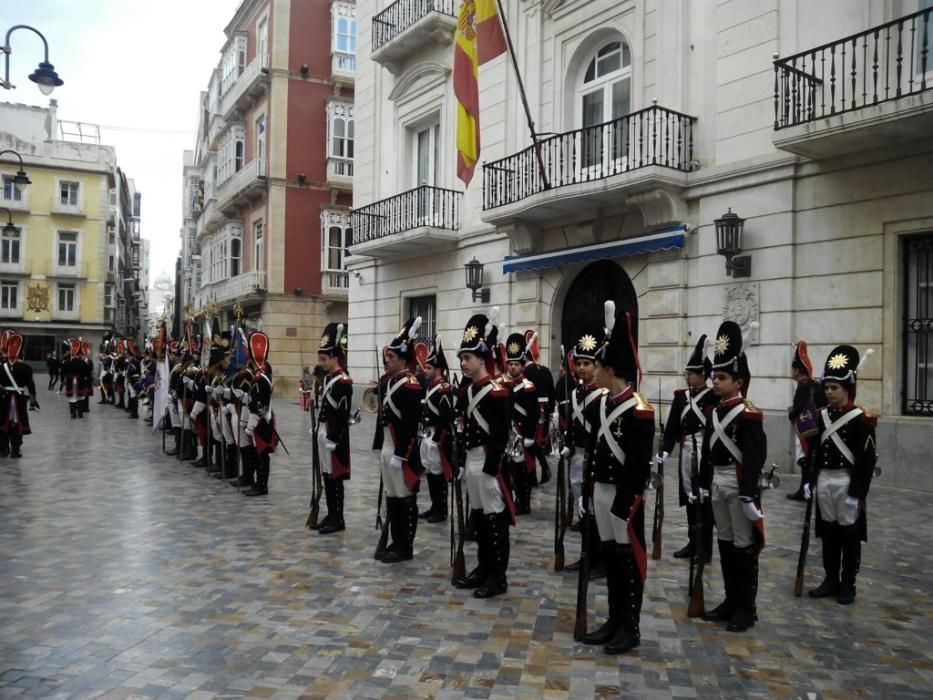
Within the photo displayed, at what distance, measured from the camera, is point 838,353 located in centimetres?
651

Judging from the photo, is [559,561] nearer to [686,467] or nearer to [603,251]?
[686,467]

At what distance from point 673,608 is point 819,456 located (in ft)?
5.59

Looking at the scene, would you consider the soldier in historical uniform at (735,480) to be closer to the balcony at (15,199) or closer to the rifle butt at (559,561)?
the rifle butt at (559,561)

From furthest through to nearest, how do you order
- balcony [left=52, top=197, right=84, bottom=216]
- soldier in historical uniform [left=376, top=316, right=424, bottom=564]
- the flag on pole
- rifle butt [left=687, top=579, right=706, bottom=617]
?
balcony [left=52, top=197, right=84, bottom=216], the flag on pole, soldier in historical uniform [left=376, top=316, right=424, bottom=564], rifle butt [left=687, top=579, right=706, bottom=617]

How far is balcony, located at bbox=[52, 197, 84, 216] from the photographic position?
5181 centimetres

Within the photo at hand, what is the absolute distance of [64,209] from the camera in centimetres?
5194

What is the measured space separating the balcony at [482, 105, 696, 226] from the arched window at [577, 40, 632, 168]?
0.03 metres

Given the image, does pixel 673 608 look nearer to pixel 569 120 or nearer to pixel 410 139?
pixel 569 120

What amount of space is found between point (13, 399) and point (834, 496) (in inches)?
510

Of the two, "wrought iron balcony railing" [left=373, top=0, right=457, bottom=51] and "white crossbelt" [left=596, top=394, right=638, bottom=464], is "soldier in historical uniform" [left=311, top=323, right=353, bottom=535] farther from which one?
"wrought iron balcony railing" [left=373, top=0, right=457, bottom=51]

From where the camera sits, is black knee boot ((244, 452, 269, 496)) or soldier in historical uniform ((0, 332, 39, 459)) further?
soldier in historical uniform ((0, 332, 39, 459))

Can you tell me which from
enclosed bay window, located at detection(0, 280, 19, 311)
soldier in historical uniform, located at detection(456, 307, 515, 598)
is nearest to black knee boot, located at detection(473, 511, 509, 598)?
soldier in historical uniform, located at detection(456, 307, 515, 598)

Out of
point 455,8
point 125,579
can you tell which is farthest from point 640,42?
point 125,579

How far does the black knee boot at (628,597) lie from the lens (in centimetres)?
517
